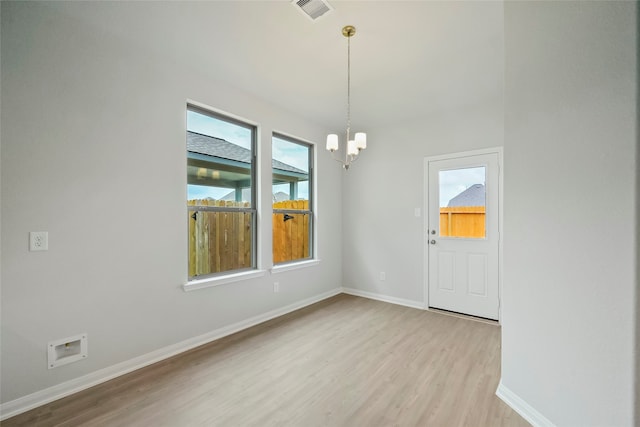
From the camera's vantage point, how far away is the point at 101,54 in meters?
2.13

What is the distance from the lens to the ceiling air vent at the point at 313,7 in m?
1.84

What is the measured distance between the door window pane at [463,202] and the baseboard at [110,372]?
2712 millimetres

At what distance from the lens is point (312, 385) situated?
2.07 m

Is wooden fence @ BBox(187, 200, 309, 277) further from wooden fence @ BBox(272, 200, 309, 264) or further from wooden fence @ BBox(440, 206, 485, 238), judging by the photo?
wooden fence @ BBox(440, 206, 485, 238)

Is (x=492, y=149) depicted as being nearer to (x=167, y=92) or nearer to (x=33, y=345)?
(x=167, y=92)

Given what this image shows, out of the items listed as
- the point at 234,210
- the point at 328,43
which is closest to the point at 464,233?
the point at 328,43

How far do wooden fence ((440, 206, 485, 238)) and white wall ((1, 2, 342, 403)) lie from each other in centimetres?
300

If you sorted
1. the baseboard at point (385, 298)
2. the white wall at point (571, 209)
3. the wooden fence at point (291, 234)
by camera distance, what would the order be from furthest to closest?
1. the baseboard at point (385, 298)
2. the wooden fence at point (291, 234)
3. the white wall at point (571, 209)

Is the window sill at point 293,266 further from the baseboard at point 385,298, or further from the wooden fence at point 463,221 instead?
the wooden fence at point 463,221

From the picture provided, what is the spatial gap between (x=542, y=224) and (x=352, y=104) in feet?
8.27

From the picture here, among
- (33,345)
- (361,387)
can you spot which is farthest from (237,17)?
(361,387)

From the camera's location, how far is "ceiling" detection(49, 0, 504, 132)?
6.26 feet

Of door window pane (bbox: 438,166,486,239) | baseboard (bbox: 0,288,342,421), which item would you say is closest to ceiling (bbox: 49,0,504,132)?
door window pane (bbox: 438,166,486,239)

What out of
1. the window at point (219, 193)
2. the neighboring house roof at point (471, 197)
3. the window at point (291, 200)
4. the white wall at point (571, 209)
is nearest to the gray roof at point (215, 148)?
the window at point (219, 193)
